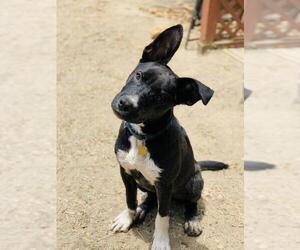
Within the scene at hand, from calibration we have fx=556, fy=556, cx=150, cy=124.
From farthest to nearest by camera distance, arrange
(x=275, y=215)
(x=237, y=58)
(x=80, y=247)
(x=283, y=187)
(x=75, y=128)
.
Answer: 1. (x=237, y=58)
2. (x=75, y=128)
3. (x=283, y=187)
4. (x=275, y=215)
5. (x=80, y=247)

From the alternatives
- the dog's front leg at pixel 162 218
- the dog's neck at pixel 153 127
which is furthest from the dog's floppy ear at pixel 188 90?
the dog's front leg at pixel 162 218

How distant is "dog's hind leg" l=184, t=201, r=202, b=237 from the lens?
4.20 metres

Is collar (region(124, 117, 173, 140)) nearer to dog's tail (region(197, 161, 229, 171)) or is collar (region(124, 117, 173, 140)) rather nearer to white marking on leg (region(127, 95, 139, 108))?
white marking on leg (region(127, 95, 139, 108))

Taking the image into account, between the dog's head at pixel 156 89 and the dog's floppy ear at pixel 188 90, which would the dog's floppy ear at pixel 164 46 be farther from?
the dog's floppy ear at pixel 188 90

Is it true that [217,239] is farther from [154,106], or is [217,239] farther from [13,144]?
[13,144]

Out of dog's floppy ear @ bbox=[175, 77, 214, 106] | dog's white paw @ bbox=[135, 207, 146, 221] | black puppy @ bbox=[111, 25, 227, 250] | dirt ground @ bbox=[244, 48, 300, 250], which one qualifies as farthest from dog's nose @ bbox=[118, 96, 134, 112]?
dirt ground @ bbox=[244, 48, 300, 250]

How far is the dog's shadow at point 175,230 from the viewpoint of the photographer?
4129mm

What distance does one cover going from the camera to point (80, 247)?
4.08 meters

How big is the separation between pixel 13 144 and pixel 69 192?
1.00m

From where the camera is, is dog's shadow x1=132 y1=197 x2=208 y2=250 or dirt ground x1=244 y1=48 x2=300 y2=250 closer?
dog's shadow x1=132 y1=197 x2=208 y2=250

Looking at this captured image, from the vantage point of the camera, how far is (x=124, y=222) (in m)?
4.21

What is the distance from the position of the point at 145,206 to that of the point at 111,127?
1455mm

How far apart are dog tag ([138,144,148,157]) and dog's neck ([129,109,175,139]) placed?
0.23 feet

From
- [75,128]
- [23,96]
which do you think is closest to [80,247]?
[75,128]
